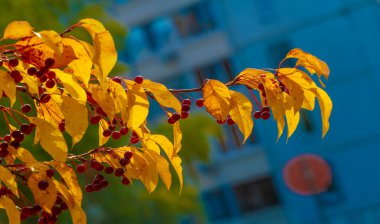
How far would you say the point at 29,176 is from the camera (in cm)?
222

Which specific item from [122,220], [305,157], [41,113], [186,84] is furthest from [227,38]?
[41,113]

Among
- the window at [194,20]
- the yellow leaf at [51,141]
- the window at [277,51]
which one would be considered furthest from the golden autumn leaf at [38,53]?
the window at [194,20]

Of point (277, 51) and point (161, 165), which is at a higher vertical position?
point (277, 51)

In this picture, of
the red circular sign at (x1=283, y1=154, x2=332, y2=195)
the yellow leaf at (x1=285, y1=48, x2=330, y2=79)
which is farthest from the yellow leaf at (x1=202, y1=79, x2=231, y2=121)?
the red circular sign at (x1=283, y1=154, x2=332, y2=195)

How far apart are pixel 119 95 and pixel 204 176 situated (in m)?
21.7

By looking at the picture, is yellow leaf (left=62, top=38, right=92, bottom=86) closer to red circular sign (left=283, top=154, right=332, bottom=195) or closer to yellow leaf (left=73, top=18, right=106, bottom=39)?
yellow leaf (left=73, top=18, right=106, bottom=39)

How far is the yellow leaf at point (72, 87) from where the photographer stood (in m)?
2.05

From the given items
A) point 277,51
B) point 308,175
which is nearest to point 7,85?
point 308,175

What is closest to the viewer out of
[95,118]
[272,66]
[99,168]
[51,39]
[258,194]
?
[51,39]

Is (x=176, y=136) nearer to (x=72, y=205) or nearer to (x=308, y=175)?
(x=72, y=205)

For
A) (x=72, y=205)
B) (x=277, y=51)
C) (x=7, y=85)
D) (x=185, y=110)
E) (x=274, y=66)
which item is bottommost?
(x=72, y=205)

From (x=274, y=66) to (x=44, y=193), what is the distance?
19.6 m

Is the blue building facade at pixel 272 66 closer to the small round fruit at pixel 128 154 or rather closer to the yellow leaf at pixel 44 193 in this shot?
the small round fruit at pixel 128 154

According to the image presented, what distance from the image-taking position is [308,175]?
1894 cm
